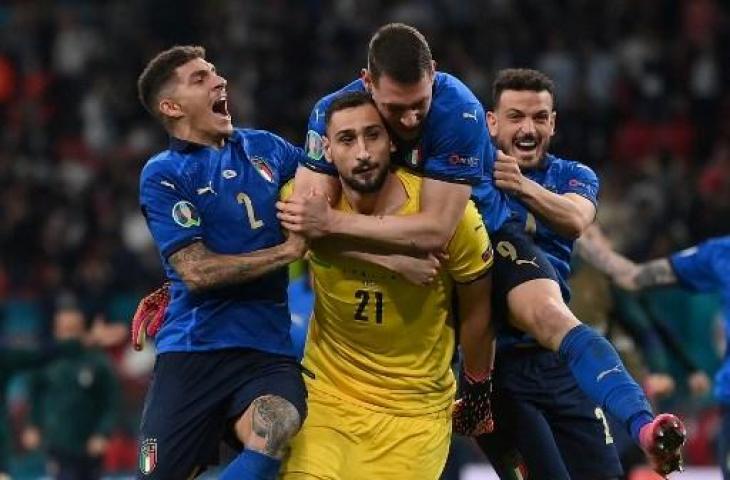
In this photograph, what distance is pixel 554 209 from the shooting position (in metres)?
6.47

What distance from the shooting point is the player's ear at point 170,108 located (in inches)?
250

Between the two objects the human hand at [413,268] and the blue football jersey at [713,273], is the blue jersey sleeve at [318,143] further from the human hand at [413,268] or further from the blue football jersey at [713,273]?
the blue football jersey at [713,273]

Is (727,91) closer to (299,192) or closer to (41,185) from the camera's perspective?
(41,185)

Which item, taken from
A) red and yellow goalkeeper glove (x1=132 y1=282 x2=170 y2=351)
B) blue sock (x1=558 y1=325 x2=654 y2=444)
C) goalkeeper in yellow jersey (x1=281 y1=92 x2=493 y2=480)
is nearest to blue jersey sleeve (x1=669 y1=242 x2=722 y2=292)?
goalkeeper in yellow jersey (x1=281 y1=92 x2=493 y2=480)

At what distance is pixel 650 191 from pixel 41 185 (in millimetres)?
5902

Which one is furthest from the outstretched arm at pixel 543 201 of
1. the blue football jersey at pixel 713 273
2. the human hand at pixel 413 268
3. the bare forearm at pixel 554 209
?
the blue football jersey at pixel 713 273

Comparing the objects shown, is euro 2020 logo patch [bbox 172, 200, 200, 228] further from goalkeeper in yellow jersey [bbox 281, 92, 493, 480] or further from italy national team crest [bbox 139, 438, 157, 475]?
italy national team crest [bbox 139, 438, 157, 475]

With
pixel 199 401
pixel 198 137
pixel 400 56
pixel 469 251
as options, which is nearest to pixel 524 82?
pixel 469 251

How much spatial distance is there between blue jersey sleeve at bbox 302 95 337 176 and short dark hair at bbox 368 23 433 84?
26cm

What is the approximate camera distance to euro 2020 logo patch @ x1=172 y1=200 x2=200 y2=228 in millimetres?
6062

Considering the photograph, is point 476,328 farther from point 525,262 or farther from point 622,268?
point 622,268

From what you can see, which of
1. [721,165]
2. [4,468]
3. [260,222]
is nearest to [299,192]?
[260,222]

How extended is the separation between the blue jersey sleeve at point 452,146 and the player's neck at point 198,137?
0.86 meters

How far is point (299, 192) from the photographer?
19.6 ft
